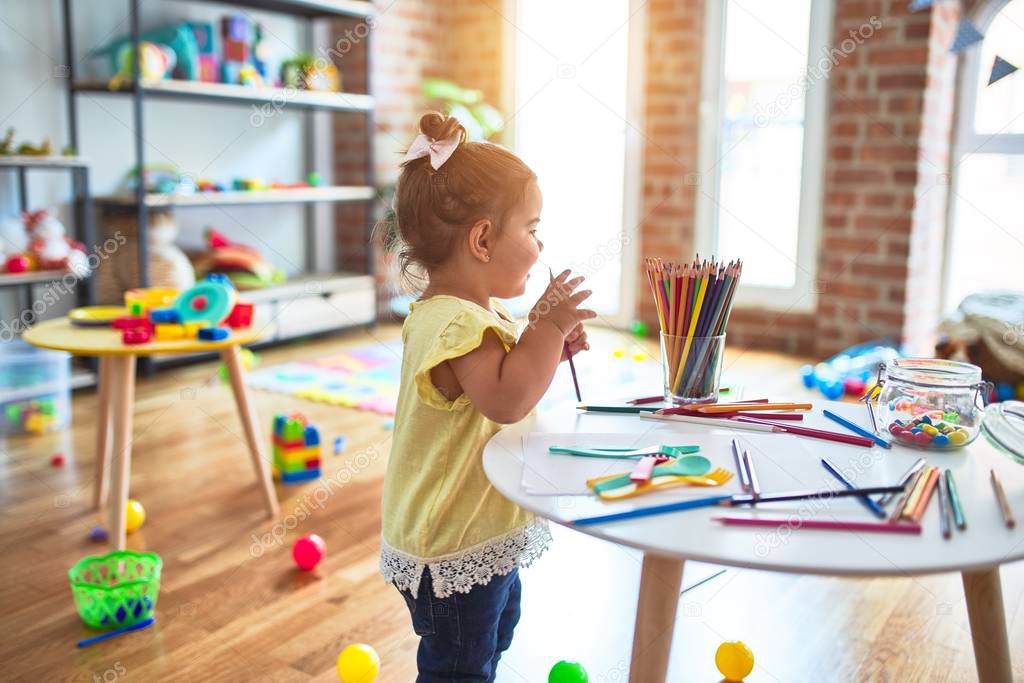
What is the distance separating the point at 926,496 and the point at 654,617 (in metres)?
0.32

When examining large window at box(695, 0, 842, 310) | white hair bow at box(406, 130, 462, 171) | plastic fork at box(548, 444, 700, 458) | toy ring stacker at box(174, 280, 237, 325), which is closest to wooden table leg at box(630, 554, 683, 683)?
plastic fork at box(548, 444, 700, 458)

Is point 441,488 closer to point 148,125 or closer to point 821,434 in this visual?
point 821,434

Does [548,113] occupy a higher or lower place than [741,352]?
higher

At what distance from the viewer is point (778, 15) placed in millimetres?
3826

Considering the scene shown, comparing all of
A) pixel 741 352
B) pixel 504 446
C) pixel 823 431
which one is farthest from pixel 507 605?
pixel 741 352

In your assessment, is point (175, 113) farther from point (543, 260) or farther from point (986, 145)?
point (986, 145)

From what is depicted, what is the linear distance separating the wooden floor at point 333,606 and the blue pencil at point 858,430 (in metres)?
0.52

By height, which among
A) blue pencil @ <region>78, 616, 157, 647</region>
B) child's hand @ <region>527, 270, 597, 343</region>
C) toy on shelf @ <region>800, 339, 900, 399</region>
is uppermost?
child's hand @ <region>527, 270, 597, 343</region>

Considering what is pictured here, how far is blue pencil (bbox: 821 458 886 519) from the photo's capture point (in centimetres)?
80

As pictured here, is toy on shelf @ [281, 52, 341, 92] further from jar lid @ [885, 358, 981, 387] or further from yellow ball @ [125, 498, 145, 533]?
jar lid @ [885, 358, 981, 387]

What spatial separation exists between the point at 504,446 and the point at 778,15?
3375mm

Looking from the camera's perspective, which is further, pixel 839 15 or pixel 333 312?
pixel 333 312

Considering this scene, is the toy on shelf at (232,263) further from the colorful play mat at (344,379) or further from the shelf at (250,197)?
the colorful play mat at (344,379)

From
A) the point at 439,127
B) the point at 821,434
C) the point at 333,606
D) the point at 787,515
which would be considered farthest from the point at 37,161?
the point at 787,515
